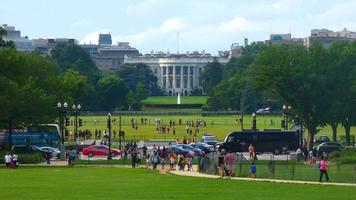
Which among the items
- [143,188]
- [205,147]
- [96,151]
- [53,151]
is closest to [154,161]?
[53,151]

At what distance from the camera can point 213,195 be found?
48.0m

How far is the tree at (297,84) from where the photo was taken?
10725 cm

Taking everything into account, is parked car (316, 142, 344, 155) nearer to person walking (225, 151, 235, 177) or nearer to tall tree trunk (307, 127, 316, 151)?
tall tree trunk (307, 127, 316, 151)

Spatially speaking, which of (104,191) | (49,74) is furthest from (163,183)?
(49,74)

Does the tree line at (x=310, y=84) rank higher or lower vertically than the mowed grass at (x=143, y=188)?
higher

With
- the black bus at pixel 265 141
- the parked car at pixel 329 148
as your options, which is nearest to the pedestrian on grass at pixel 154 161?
the parked car at pixel 329 148

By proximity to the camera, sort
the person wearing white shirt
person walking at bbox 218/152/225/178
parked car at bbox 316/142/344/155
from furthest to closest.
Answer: parked car at bbox 316/142/344/155 → the person wearing white shirt → person walking at bbox 218/152/225/178

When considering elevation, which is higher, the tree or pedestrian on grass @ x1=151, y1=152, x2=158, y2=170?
the tree

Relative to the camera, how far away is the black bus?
96.9 metres

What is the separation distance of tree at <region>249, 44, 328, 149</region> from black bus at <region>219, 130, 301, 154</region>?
24.4 ft

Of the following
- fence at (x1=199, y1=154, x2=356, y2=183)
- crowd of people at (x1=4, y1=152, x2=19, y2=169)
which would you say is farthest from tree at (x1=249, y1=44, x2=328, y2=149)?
crowd of people at (x1=4, y1=152, x2=19, y2=169)

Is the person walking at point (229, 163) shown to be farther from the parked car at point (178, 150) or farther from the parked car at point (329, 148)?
the parked car at point (329, 148)

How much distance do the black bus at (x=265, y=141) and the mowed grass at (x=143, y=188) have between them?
31620mm

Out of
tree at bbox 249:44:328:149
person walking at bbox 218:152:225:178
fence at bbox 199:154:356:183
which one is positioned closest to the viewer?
fence at bbox 199:154:356:183
